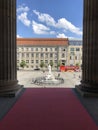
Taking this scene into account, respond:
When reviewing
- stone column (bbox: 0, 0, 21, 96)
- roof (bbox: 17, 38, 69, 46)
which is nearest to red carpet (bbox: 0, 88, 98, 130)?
stone column (bbox: 0, 0, 21, 96)

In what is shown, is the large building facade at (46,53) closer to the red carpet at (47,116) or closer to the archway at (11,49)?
the archway at (11,49)

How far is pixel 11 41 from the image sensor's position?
1017 centimetres

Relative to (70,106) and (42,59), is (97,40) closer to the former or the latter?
(70,106)

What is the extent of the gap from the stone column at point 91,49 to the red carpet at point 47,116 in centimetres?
173

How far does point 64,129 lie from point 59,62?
88.4 meters

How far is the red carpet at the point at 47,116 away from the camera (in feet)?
17.5

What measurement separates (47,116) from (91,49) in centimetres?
482

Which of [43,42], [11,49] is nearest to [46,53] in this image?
[43,42]

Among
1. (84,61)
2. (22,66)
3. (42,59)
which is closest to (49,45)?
(42,59)

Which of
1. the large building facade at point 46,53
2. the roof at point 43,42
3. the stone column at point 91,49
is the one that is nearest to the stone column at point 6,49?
the stone column at point 91,49

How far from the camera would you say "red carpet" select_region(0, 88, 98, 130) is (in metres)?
5.32

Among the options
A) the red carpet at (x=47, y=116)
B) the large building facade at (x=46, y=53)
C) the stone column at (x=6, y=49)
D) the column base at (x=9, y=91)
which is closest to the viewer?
the red carpet at (x=47, y=116)

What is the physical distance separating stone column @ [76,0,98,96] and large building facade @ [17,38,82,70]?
8303 cm

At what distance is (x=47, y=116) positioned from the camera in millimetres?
6223
